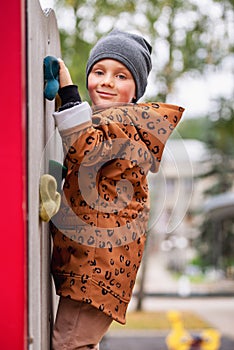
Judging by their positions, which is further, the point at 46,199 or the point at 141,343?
the point at 141,343

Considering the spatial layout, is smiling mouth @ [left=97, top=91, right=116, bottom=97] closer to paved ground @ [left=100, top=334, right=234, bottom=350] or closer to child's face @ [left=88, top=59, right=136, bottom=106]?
child's face @ [left=88, top=59, right=136, bottom=106]

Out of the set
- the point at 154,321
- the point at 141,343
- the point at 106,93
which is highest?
the point at 106,93

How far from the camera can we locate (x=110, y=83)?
2117 mm

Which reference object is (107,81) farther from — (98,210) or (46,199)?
(46,199)

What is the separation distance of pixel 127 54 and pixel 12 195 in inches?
33.6

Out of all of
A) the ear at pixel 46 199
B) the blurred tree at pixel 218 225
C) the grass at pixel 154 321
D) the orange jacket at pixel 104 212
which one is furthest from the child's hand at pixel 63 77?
the blurred tree at pixel 218 225

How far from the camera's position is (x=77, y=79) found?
30.2 ft

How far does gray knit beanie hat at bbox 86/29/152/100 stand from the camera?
216 centimetres

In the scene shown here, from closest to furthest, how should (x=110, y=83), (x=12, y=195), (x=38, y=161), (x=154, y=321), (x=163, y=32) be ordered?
(x=12, y=195)
(x=38, y=161)
(x=110, y=83)
(x=163, y=32)
(x=154, y=321)

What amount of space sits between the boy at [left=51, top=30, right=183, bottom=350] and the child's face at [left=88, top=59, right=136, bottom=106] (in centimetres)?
6

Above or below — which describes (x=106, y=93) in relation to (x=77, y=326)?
above

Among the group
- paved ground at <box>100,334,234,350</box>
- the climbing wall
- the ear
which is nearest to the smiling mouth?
the climbing wall

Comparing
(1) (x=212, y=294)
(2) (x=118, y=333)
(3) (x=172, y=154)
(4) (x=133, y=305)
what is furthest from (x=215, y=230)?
(3) (x=172, y=154)

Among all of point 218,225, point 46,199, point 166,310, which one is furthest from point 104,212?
point 218,225
